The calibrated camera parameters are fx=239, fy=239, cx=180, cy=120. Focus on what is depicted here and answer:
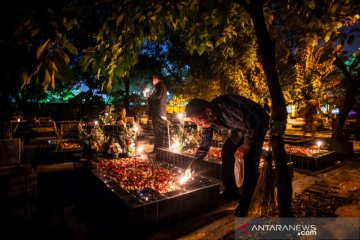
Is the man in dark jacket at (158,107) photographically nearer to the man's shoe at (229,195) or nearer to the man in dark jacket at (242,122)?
the man's shoe at (229,195)

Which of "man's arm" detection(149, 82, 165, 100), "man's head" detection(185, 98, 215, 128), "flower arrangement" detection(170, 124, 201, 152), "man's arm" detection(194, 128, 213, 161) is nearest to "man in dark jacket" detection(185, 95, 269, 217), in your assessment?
A: "man's head" detection(185, 98, 215, 128)

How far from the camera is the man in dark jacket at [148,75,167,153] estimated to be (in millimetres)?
9117

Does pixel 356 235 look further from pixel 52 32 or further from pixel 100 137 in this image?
pixel 100 137

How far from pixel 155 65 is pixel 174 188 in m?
21.7

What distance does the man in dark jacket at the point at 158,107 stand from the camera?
359 inches

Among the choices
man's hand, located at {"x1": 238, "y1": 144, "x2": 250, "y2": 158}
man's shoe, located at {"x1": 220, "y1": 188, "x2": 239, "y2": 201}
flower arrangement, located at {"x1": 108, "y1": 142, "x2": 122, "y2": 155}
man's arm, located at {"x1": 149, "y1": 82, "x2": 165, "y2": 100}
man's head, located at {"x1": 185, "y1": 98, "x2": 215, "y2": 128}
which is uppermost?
man's arm, located at {"x1": 149, "y1": 82, "x2": 165, "y2": 100}

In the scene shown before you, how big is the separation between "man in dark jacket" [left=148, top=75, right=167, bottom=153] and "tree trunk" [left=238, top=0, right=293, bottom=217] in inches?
246

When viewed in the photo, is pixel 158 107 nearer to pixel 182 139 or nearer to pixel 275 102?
pixel 182 139

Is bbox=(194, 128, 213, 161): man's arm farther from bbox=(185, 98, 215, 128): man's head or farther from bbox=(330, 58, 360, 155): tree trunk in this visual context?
bbox=(330, 58, 360, 155): tree trunk

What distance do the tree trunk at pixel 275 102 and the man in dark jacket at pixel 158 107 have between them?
20.5 ft

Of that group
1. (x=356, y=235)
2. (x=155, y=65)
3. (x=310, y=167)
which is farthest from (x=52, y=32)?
(x=155, y=65)

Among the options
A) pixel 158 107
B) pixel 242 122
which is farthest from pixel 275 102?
pixel 158 107

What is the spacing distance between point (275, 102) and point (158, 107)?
6.49m

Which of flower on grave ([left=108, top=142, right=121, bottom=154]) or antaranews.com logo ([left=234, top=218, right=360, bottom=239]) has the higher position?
flower on grave ([left=108, top=142, right=121, bottom=154])
